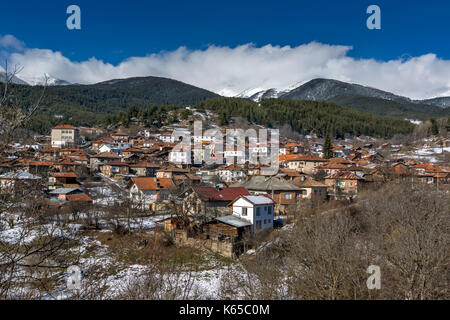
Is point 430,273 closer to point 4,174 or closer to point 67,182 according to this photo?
point 4,174

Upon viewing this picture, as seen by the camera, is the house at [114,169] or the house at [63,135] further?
the house at [63,135]

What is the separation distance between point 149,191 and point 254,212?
14.2 metres

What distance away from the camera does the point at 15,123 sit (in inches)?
200

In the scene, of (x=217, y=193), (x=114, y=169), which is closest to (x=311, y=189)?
(x=217, y=193)

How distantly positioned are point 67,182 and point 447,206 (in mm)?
35437

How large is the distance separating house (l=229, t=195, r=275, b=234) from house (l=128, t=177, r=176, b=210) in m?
10.5

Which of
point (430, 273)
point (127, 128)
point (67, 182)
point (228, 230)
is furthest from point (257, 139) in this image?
point (430, 273)

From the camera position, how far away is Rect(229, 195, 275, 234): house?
25266mm

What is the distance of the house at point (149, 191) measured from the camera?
3447cm

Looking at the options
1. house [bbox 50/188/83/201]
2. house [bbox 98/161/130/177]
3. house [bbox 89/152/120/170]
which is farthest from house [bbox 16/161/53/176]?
house [bbox 89/152/120/170]

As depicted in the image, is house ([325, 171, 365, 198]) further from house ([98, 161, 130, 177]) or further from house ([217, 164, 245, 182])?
house ([98, 161, 130, 177])

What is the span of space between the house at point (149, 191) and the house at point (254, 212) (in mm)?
10501

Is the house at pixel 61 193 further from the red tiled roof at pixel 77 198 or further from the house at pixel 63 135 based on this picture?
the house at pixel 63 135

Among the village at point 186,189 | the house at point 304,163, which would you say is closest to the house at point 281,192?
the village at point 186,189
